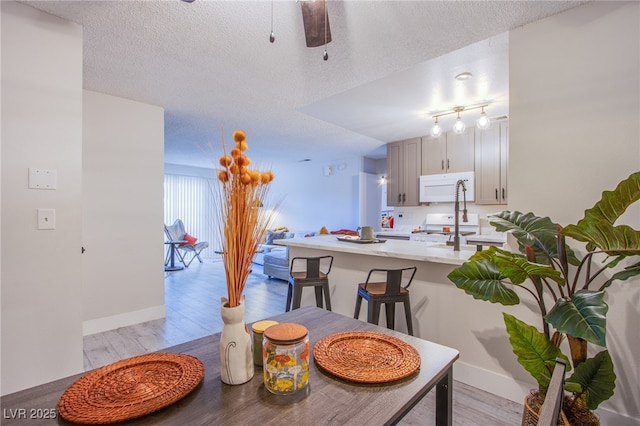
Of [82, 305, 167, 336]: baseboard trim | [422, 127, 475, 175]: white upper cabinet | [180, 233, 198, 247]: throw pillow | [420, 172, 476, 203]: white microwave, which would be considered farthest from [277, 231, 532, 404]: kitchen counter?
[180, 233, 198, 247]: throw pillow

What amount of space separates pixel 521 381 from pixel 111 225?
3645 millimetres

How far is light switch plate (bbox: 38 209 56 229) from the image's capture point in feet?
5.77

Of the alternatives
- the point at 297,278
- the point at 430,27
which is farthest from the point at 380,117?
the point at 297,278

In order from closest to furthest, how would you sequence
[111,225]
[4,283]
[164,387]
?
[164,387] → [4,283] → [111,225]

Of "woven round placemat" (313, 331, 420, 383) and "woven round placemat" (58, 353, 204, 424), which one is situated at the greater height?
"woven round placemat" (58, 353, 204, 424)

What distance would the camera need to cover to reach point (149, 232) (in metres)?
3.24

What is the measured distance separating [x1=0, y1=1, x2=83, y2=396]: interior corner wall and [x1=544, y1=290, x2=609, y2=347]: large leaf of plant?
2554mm

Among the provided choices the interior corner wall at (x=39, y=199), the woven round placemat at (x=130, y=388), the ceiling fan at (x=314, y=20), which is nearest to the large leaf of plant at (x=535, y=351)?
the woven round placemat at (x=130, y=388)

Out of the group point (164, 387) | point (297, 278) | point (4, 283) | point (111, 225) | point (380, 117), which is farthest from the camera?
point (380, 117)

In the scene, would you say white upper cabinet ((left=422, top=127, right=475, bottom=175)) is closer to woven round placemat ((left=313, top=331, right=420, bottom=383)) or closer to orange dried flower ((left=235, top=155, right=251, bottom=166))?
woven round placemat ((left=313, top=331, right=420, bottom=383))

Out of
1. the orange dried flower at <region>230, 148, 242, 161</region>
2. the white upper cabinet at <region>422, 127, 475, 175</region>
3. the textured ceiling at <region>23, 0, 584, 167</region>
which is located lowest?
the orange dried flower at <region>230, 148, 242, 161</region>

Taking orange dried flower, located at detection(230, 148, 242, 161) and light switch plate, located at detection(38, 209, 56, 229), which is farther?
light switch plate, located at detection(38, 209, 56, 229)

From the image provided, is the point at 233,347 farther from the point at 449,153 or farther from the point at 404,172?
the point at 404,172

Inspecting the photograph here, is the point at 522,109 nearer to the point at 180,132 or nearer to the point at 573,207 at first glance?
the point at 573,207
